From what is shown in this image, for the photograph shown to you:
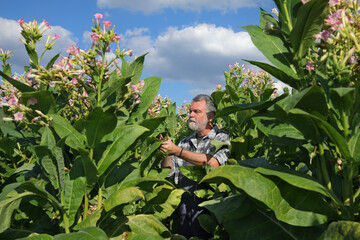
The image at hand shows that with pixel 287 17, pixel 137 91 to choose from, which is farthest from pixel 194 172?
pixel 287 17

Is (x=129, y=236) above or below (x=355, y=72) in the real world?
below

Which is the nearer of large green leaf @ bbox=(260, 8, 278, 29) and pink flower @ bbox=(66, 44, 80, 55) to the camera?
large green leaf @ bbox=(260, 8, 278, 29)

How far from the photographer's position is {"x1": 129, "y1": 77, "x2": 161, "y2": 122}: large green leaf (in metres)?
2.92

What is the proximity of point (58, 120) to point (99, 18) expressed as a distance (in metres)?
0.76

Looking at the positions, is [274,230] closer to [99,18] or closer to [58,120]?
[58,120]

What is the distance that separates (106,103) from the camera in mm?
2486

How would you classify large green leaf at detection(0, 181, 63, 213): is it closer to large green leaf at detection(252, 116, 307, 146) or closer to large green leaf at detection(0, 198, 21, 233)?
large green leaf at detection(0, 198, 21, 233)

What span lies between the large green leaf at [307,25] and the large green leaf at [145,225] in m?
1.68

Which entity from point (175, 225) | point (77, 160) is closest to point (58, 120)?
point (77, 160)

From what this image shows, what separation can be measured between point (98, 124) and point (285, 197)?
123 centimetres

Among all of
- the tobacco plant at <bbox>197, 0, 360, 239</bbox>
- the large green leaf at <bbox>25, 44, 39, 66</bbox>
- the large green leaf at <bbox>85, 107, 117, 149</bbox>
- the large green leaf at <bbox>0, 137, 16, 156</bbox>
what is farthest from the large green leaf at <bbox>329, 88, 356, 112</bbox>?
the large green leaf at <bbox>0, 137, 16, 156</bbox>

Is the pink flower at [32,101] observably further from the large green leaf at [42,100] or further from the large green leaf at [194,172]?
the large green leaf at [194,172]

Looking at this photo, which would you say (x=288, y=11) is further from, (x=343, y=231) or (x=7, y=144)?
(x=7, y=144)

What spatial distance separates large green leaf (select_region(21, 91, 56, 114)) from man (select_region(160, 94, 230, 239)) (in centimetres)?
161
